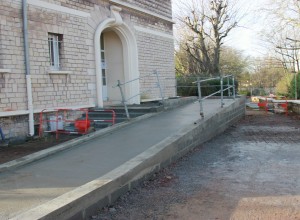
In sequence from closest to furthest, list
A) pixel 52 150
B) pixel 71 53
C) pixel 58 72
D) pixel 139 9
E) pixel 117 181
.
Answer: pixel 117 181 → pixel 52 150 → pixel 58 72 → pixel 71 53 → pixel 139 9

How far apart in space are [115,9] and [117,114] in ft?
14.1

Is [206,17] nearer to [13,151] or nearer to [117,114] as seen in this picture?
[117,114]

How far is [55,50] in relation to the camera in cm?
1156

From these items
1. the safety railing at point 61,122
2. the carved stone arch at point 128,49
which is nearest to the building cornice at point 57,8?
the carved stone arch at point 128,49

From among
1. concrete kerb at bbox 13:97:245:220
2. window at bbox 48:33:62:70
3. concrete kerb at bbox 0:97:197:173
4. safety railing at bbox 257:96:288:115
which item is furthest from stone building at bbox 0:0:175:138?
safety railing at bbox 257:96:288:115

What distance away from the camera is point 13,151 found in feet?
28.6

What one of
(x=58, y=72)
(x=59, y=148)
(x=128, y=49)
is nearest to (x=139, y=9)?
(x=128, y=49)

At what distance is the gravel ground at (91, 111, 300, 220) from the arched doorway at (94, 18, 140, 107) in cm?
650

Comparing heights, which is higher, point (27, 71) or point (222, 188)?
point (27, 71)

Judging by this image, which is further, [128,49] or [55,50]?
[128,49]

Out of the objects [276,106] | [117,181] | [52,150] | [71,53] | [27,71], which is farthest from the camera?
[276,106]

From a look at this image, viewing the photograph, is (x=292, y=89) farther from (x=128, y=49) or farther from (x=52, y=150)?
(x=52, y=150)

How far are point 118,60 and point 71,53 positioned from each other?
3.63 metres

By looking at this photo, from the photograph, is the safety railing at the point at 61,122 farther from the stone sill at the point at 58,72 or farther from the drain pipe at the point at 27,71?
the stone sill at the point at 58,72
